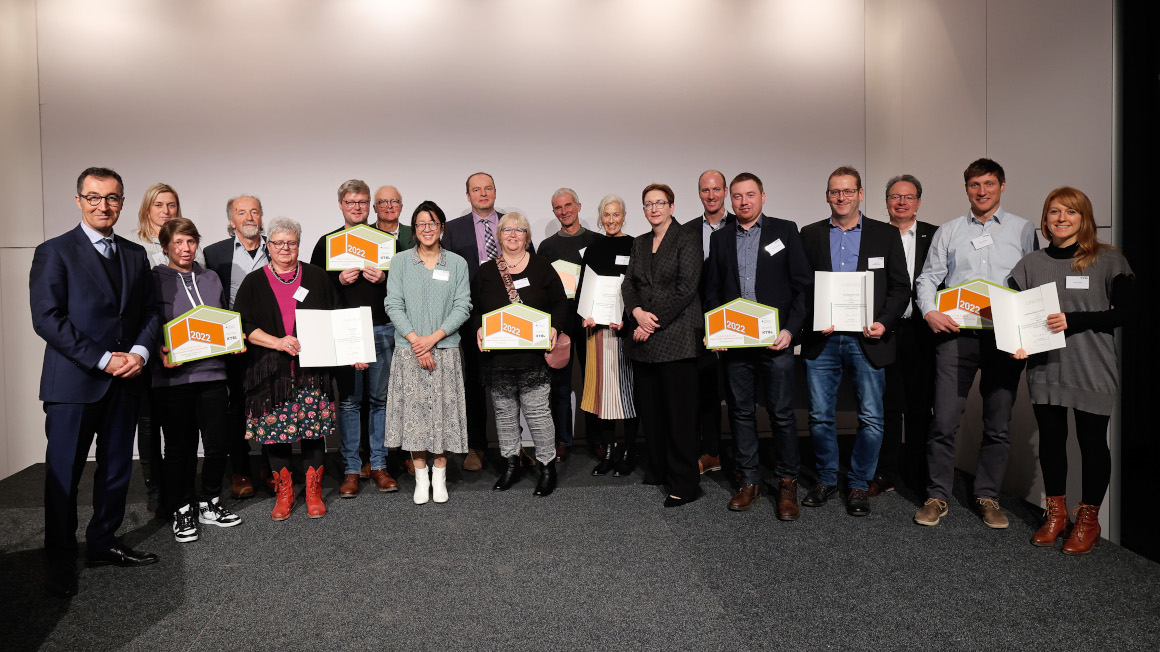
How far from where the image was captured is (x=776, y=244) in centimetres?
329

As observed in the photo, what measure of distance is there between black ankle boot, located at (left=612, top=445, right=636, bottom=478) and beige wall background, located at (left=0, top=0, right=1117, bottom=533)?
1867 mm

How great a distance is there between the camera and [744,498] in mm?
3434

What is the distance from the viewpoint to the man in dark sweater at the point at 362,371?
3.68 meters

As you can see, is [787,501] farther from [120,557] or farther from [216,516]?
[120,557]

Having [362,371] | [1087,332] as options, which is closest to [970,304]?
[1087,332]

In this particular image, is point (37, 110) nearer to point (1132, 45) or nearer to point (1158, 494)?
point (1132, 45)

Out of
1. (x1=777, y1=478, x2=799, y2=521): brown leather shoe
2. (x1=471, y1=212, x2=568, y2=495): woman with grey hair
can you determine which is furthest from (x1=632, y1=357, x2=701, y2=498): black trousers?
(x1=471, y1=212, x2=568, y2=495): woman with grey hair

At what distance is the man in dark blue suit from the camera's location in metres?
2.55

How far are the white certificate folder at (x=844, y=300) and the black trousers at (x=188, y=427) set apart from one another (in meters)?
2.94

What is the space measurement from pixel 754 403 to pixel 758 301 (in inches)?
21.5

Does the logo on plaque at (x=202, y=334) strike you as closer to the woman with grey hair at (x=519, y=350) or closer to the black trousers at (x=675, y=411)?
the woman with grey hair at (x=519, y=350)

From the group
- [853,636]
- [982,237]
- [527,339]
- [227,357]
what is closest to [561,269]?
[527,339]

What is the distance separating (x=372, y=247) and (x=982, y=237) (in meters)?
3.11

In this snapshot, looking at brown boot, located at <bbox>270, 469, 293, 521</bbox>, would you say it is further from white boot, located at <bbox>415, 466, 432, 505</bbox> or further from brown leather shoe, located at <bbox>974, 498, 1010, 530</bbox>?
brown leather shoe, located at <bbox>974, 498, 1010, 530</bbox>
